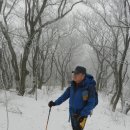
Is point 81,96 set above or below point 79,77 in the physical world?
below

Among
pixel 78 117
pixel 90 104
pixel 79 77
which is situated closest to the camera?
pixel 90 104

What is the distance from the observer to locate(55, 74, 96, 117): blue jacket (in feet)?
20.1

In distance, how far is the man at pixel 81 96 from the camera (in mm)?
6141

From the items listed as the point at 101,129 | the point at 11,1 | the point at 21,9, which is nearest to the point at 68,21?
the point at 21,9

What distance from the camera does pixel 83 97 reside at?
625 centimetres

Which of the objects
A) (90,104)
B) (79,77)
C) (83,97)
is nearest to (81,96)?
(83,97)

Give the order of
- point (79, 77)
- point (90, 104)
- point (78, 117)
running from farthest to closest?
point (78, 117) < point (79, 77) < point (90, 104)

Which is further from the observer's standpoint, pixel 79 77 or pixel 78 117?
pixel 78 117

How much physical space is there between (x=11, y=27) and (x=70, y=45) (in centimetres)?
1020

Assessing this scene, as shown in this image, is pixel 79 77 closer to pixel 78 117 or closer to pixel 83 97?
pixel 83 97

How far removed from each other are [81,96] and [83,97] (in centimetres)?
6

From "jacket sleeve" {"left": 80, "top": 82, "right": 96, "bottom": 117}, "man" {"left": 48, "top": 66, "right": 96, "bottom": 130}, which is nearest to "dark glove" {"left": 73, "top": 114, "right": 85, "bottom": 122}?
"man" {"left": 48, "top": 66, "right": 96, "bottom": 130}

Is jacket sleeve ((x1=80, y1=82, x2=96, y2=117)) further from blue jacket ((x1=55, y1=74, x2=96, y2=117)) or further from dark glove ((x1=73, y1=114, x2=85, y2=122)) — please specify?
dark glove ((x1=73, y1=114, x2=85, y2=122))

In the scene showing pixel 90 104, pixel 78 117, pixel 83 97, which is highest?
pixel 83 97
